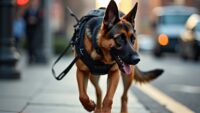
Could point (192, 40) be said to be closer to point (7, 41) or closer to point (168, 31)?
point (168, 31)

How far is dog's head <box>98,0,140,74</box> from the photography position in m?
7.11

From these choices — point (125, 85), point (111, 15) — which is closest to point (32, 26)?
point (125, 85)

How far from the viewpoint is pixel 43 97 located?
425 inches

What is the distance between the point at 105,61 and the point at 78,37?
1.89 ft

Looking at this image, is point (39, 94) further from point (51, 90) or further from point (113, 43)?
point (113, 43)

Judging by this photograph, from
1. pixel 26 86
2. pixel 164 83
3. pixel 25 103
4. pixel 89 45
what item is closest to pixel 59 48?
pixel 164 83

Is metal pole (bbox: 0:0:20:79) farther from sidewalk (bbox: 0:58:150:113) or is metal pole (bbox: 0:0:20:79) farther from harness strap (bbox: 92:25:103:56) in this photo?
harness strap (bbox: 92:25:103:56)

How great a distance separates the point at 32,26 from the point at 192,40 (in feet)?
27.7

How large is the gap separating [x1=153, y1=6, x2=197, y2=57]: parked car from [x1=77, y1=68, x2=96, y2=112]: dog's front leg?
26.0 metres

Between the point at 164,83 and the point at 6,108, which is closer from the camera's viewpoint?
the point at 6,108

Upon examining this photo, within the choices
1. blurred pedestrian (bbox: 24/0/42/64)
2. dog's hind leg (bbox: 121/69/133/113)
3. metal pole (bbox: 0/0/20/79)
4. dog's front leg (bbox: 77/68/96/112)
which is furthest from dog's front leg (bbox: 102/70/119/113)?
blurred pedestrian (bbox: 24/0/42/64)

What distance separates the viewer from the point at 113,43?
7.17 meters

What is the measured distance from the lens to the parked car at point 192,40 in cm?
2828

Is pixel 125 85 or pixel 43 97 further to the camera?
pixel 43 97
